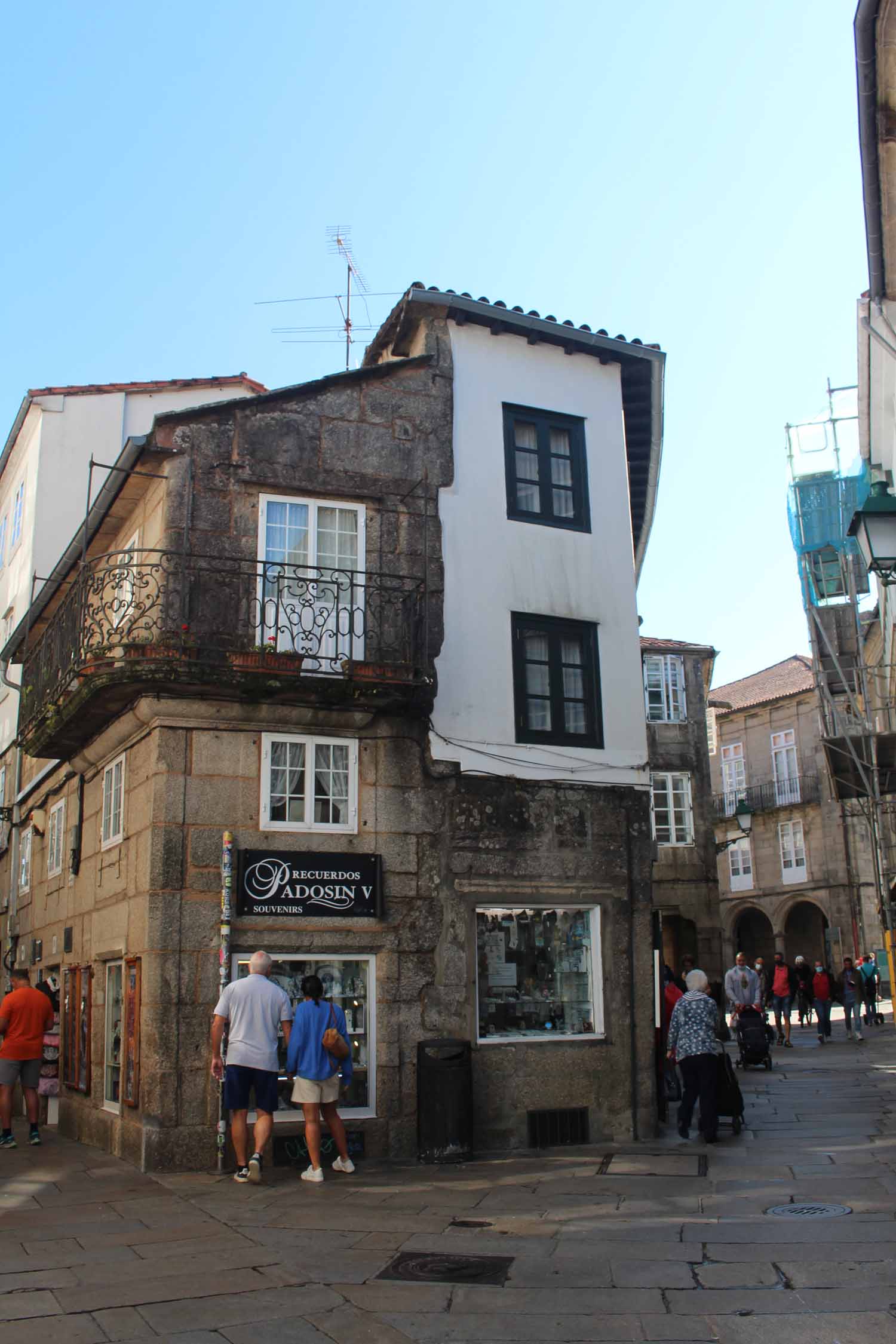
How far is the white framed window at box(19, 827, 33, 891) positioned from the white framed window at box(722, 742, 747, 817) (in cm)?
3424

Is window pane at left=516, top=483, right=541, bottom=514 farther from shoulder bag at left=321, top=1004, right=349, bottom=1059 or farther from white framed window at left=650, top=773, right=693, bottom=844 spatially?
white framed window at left=650, top=773, right=693, bottom=844

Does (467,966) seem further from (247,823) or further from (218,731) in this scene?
(218,731)

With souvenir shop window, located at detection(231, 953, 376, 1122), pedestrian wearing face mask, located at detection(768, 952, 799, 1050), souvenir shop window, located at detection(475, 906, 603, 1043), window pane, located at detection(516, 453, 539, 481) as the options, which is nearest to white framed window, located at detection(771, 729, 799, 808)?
pedestrian wearing face mask, located at detection(768, 952, 799, 1050)

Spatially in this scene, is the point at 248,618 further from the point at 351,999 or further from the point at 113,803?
the point at 351,999

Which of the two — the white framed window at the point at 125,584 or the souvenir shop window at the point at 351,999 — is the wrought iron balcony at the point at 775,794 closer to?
the white framed window at the point at 125,584

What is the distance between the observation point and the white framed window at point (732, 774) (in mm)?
49875

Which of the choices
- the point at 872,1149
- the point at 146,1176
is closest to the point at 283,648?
the point at 146,1176

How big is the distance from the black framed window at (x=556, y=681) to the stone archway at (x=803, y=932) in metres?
34.7

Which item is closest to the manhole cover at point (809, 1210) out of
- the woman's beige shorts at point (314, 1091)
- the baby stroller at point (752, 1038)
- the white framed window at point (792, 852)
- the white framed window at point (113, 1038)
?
the woman's beige shorts at point (314, 1091)

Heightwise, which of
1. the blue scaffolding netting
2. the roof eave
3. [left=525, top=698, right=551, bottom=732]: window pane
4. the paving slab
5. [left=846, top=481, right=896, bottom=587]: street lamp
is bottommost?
the paving slab

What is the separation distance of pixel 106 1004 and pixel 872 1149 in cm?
739

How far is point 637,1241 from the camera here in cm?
742

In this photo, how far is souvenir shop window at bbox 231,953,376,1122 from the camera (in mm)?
11211

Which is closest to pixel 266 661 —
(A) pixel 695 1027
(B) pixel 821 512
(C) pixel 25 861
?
(A) pixel 695 1027
